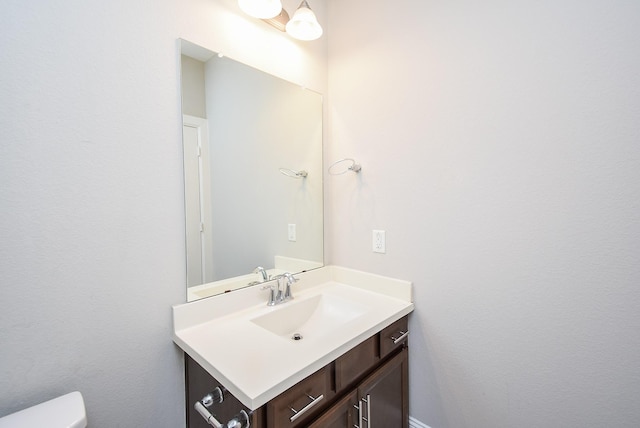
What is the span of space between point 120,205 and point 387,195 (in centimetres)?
118

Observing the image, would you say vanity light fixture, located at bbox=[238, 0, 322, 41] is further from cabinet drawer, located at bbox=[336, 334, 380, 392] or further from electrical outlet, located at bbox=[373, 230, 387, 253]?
cabinet drawer, located at bbox=[336, 334, 380, 392]

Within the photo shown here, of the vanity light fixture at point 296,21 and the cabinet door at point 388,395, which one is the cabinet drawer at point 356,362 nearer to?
the cabinet door at point 388,395

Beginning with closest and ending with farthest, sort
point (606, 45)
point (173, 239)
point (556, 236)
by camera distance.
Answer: point (606, 45) → point (556, 236) → point (173, 239)

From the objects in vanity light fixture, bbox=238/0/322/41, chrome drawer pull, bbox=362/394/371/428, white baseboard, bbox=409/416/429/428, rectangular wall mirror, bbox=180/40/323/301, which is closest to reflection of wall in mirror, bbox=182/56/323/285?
rectangular wall mirror, bbox=180/40/323/301

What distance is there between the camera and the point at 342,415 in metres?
1.00

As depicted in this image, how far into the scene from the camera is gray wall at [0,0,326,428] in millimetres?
803

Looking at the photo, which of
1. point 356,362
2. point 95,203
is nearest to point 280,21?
point 95,203

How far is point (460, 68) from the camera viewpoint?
119 cm

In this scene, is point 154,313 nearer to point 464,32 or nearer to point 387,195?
point 387,195

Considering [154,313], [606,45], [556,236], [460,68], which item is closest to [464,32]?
[460,68]

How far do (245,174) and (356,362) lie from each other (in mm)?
996

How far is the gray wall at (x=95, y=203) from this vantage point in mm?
803

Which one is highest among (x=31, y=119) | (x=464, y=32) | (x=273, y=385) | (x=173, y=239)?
(x=464, y=32)

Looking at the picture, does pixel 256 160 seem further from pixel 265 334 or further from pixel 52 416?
pixel 52 416
